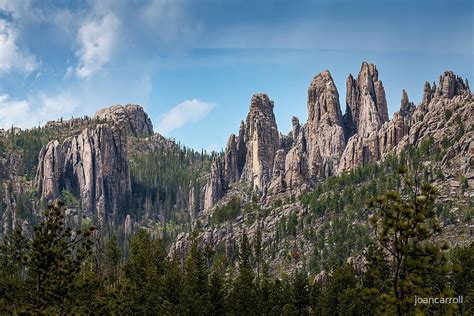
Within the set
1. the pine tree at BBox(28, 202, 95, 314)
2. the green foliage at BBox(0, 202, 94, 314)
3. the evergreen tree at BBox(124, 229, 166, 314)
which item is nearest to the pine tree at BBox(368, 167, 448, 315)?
the pine tree at BBox(28, 202, 95, 314)

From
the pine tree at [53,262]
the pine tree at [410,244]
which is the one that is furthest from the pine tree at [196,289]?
the pine tree at [410,244]

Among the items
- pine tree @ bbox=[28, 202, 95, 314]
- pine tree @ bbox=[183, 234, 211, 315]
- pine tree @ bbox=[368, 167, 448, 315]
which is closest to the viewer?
pine tree @ bbox=[368, 167, 448, 315]

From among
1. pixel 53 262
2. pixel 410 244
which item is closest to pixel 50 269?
pixel 53 262

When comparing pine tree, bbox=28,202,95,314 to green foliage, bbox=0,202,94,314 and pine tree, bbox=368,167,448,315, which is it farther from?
pine tree, bbox=368,167,448,315

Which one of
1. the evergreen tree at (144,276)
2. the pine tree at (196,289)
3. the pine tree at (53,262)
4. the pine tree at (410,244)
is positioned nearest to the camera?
the pine tree at (410,244)

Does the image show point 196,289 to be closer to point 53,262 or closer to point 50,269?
point 50,269

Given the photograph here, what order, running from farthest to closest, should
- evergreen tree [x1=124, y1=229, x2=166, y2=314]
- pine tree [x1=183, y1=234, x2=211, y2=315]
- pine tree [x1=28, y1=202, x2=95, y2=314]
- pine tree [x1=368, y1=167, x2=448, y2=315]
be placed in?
A: 1. evergreen tree [x1=124, y1=229, x2=166, y2=314]
2. pine tree [x1=183, y1=234, x2=211, y2=315]
3. pine tree [x1=28, y1=202, x2=95, y2=314]
4. pine tree [x1=368, y1=167, x2=448, y2=315]

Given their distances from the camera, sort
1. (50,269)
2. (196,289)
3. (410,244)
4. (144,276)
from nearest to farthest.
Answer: (410,244) → (50,269) → (196,289) → (144,276)

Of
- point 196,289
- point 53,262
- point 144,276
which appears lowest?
point 196,289

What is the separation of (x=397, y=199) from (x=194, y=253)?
3686 inches

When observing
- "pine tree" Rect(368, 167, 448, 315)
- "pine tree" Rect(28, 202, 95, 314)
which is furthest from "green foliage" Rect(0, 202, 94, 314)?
"pine tree" Rect(368, 167, 448, 315)

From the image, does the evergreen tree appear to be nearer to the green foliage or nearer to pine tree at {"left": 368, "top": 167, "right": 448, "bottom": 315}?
the green foliage

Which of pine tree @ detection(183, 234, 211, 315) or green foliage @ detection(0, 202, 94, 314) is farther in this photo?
pine tree @ detection(183, 234, 211, 315)

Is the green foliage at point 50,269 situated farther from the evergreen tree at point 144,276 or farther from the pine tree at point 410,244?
the evergreen tree at point 144,276
